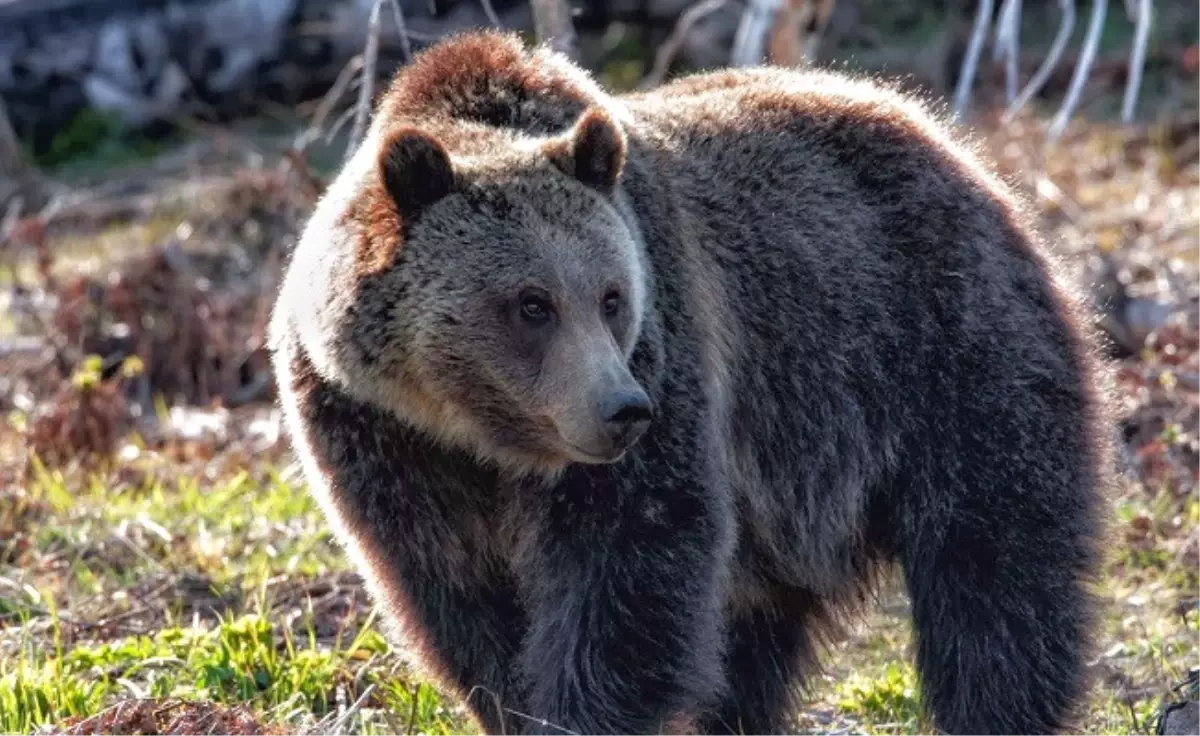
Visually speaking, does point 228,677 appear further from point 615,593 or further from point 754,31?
point 754,31

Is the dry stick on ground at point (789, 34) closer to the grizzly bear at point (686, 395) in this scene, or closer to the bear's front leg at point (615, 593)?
the grizzly bear at point (686, 395)

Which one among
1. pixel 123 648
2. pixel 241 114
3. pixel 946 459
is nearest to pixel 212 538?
pixel 123 648

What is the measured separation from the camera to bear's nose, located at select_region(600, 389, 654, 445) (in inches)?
178

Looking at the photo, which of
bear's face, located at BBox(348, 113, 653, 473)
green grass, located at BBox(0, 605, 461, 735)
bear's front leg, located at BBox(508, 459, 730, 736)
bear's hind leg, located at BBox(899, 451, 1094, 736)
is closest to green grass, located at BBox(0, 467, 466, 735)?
green grass, located at BBox(0, 605, 461, 735)

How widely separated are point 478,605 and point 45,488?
3589 millimetres

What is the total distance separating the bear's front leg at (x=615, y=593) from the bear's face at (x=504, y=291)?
0.16 m

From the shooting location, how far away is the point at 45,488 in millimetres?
8047

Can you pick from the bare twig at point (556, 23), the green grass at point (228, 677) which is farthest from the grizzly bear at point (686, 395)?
the bare twig at point (556, 23)

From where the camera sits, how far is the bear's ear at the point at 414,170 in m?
4.73

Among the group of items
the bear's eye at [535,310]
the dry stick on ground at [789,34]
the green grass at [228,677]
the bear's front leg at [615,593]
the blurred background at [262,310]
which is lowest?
the blurred background at [262,310]

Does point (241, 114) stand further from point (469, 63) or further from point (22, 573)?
point (469, 63)

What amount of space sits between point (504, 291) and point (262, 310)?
5.90 m

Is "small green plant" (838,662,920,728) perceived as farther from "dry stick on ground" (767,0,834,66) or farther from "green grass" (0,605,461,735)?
"dry stick on ground" (767,0,834,66)

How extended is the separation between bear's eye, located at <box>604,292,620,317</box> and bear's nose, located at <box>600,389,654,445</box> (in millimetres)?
339
